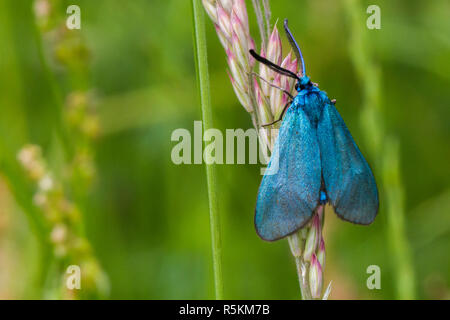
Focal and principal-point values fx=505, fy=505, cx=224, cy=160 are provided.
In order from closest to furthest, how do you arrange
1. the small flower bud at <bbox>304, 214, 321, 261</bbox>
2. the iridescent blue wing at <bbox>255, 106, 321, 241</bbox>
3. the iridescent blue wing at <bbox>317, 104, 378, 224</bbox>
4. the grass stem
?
1. the grass stem
2. the small flower bud at <bbox>304, 214, 321, 261</bbox>
3. the iridescent blue wing at <bbox>255, 106, 321, 241</bbox>
4. the iridescent blue wing at <bbox>317, 104, 378, 224</bbox>

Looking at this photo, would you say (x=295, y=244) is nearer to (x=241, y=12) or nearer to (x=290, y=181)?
(x=290, y=181)

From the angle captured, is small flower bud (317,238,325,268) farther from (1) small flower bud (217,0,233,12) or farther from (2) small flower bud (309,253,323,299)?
(1) small flower bud (217,0,233,12)

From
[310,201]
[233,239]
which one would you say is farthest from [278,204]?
[233,239]

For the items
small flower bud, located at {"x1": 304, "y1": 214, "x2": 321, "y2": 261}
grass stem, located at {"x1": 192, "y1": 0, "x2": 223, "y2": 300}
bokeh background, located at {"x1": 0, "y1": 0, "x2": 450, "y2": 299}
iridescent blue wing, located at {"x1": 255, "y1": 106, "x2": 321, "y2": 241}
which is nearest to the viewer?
grass stem, located at {"x1": 192, "y1": 0, "x2": 223, "y2": 300}

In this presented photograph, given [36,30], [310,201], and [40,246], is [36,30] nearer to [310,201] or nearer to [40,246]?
[40,246]

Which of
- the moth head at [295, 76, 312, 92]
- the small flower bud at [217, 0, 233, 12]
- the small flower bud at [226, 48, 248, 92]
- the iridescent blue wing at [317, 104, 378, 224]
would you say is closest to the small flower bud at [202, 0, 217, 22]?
the small flower bud at [217, 0, 233, 12]

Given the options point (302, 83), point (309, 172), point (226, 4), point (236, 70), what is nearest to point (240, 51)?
point (236, 70)

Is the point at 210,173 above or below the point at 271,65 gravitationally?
below

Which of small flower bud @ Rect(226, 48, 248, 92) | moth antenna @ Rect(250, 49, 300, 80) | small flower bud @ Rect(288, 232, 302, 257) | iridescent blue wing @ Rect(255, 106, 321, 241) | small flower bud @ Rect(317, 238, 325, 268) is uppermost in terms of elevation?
moth antenna @ Rect(250, 49, 300, 80)
